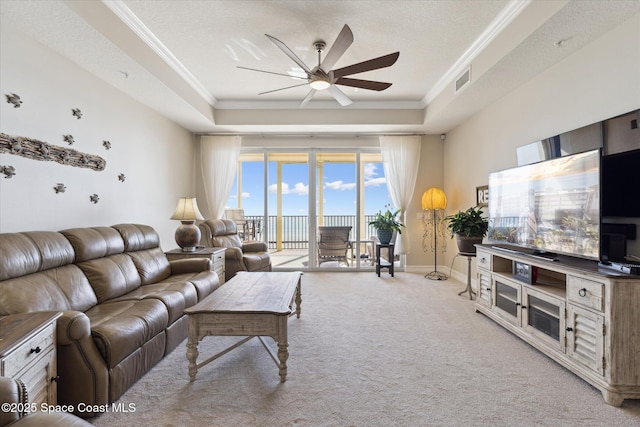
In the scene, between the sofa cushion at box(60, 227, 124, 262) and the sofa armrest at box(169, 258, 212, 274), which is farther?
the sofa armrest at box(169, 258, 212, 274)

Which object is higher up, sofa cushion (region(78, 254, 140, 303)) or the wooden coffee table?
sofa cushion (region(78, 254, 140, 303))

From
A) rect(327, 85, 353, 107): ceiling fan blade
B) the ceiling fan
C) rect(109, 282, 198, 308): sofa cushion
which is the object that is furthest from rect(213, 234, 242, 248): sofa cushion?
rect(327, 85, 353, 107): ceiling fan blade

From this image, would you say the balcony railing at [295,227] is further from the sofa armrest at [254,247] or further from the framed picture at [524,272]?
the framed picture at [524,272]

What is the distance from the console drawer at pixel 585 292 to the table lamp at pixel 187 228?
13.0ft

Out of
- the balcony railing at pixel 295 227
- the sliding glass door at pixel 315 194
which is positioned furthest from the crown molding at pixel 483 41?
the balcony railing at pixel 295 227

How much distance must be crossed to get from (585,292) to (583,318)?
0.60 ft

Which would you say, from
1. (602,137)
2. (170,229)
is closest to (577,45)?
(602,137)

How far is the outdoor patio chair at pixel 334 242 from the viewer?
5492mm

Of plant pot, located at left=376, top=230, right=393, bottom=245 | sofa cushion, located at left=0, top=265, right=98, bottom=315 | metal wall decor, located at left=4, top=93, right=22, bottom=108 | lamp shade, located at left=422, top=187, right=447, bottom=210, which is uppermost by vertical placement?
metal wall decor, located at left=4, top=93, right=22, bottom=108

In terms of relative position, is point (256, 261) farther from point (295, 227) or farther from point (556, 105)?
point (556, 105)

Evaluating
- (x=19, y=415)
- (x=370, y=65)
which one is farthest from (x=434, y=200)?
(x=19, y=415)

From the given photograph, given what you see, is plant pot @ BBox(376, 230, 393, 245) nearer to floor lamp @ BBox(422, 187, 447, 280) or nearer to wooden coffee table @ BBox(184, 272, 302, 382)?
floor lamp @ BBox(422, 187, 447, 280)

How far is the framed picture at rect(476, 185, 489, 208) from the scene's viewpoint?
4129 millimetres

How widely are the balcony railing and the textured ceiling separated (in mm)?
2302
